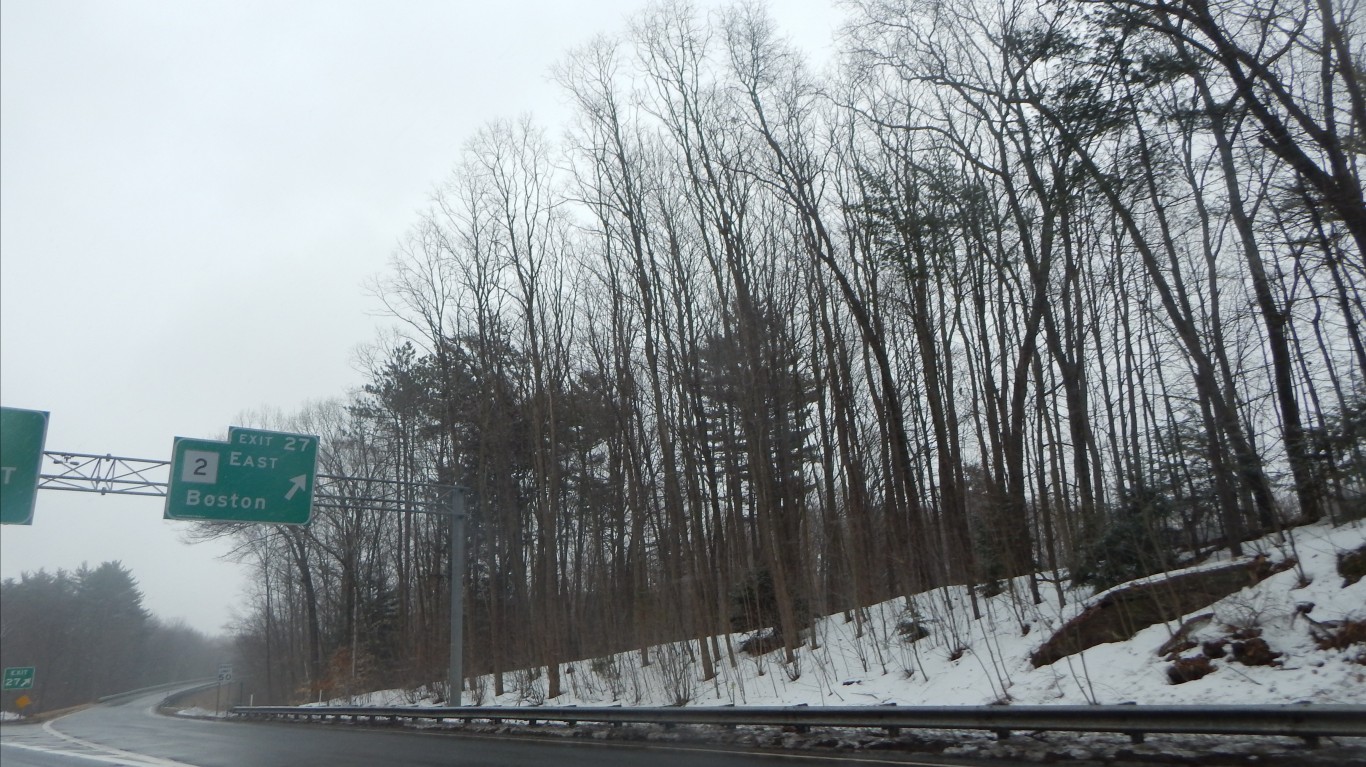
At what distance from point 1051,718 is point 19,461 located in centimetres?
1885

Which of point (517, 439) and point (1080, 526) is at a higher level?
point (517, 439)

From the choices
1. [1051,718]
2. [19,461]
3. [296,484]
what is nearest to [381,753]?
[296,484]

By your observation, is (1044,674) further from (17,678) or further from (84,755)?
(17,678)

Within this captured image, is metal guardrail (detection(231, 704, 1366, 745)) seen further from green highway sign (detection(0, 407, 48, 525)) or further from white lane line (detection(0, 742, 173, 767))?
green highway sign (detection(0, 407, 48, 525))

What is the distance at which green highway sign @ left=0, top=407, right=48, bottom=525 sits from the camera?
16984mm

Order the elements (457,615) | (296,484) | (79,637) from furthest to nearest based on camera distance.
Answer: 1. (79,637)
2. (457,615)
3. (296,484)

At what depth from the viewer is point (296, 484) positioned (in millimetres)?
20500

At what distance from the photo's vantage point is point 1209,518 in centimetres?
1574

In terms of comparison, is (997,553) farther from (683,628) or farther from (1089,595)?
(683,628)

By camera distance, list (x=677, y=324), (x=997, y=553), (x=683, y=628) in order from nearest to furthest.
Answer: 1. (x=997, y=553)
2. (x=683, y=628)
3. (x=677, y=324)

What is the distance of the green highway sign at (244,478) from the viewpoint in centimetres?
1909

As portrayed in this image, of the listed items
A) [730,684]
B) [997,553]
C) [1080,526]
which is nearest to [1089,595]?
[1080,526]

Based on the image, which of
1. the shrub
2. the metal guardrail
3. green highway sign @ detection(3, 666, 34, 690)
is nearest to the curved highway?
the metal guardrail

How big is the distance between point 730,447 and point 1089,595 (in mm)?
11442
